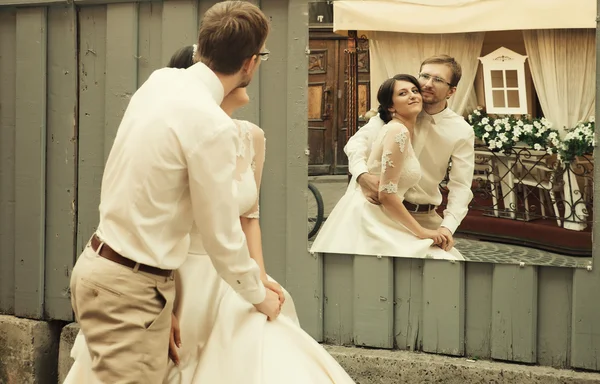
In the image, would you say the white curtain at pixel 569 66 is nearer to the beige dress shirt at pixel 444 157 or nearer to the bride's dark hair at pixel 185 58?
the beige dress shirt at pixel 444 157

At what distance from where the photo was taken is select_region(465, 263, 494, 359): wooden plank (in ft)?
14.6

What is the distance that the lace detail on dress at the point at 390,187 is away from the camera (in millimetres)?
4348

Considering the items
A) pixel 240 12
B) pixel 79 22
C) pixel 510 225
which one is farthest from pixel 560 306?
pixel 79 22

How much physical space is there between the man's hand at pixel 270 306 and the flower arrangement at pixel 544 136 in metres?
1.62

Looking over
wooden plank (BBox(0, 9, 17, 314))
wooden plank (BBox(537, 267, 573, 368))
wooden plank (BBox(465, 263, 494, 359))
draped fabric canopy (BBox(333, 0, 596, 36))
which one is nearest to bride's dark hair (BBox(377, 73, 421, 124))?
draped fabric canopy (BBox(333, 0, 596, 36))

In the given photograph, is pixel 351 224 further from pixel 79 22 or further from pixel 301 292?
pixel 79 22

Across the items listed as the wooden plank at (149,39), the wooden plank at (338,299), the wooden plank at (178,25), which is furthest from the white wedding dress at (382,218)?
the wooden plank at (149,39)

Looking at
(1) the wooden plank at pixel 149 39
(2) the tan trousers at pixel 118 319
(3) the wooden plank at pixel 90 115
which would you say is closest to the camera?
(2) the tan trousers at pixel 118 319

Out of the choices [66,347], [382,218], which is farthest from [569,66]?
[66,347]

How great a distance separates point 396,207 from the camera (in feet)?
14.4

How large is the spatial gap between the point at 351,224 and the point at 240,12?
6.35ft

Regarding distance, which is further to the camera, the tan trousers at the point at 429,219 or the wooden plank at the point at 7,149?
the wooden plank at the point at 7,149

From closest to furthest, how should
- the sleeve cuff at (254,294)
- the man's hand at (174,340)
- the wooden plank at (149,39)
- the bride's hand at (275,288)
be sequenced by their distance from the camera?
1. the sleeve cuff at (254,294)
2. the man's hand at (174,340)
3. the bride's hand at (275,288)
4. the wooden plank at (149,39)

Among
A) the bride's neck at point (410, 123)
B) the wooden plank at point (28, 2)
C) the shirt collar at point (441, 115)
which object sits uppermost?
the wooden plank at point (28, 2)
